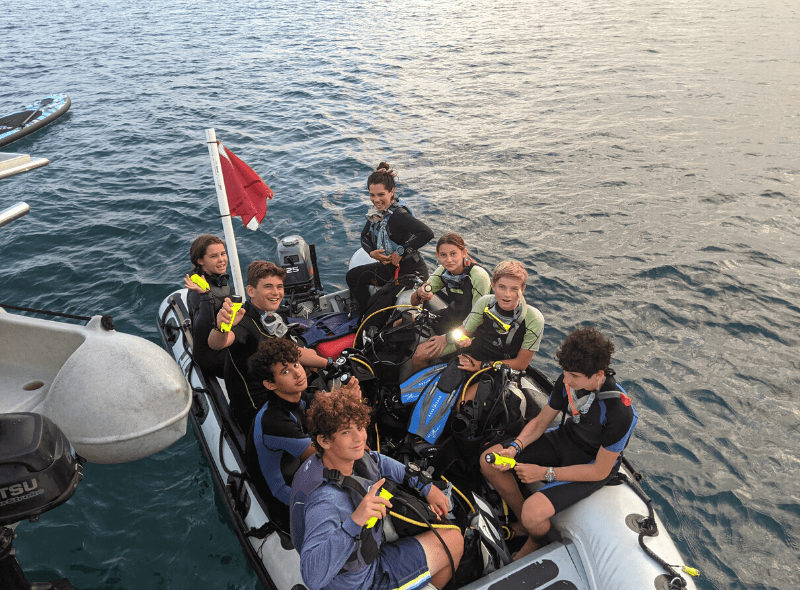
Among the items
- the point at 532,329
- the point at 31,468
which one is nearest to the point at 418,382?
the point at 532,329

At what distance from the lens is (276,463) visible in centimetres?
341

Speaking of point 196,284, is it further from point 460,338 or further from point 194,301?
point 460,338

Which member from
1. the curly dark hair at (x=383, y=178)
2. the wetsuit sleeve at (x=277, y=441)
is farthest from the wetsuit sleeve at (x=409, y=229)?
the wetsuit sleeve at (x=277, y=441)

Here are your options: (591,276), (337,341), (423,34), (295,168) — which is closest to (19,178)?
(295,168)

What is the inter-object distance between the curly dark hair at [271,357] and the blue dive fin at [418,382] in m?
1.31

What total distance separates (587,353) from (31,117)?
15.7 metres

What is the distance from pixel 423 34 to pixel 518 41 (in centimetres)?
458

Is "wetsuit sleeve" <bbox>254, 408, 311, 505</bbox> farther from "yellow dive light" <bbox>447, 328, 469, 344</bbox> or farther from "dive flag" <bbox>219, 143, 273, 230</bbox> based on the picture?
"dive flag" <bbox>219, 143, 273, 230</bbox>

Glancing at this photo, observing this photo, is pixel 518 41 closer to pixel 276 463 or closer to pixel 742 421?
pixel 742 421

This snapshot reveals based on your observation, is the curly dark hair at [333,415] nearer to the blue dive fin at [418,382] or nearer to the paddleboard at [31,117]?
the blue dive fin at [418,382]

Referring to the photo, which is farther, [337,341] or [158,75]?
[158,75]

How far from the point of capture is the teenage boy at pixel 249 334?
3.86m

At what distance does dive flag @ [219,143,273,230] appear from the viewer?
5.62 meters

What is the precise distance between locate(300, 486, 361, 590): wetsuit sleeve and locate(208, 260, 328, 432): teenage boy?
1.47 metres
